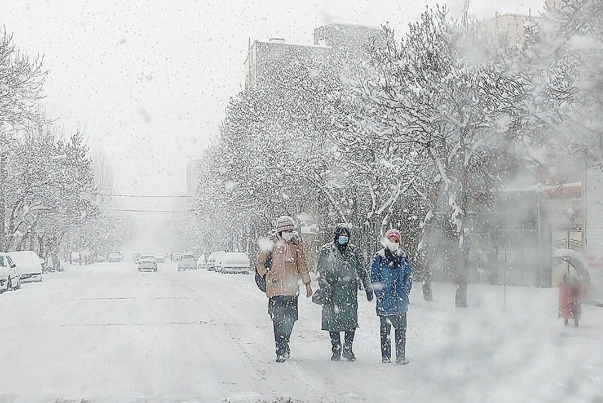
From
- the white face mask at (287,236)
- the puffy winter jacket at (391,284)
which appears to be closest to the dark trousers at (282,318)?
the white face mask at (287,236)

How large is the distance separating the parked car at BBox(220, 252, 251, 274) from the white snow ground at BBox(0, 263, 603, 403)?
3255cm

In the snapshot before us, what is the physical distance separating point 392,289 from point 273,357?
187cm

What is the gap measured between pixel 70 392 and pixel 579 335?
8489 mm

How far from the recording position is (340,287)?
33.0 ft

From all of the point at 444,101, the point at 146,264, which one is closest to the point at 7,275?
the point at 444,101

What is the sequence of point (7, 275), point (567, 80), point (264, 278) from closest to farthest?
point (264, 278) → point (567, 80) → point (7, 275)

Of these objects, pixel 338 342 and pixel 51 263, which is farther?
pixel 51 263

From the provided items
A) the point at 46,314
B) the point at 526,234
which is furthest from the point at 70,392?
the point at 526,234

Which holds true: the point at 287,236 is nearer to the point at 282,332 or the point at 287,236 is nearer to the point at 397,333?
the point at 282,332

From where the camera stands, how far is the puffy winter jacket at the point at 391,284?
9836 millimetres

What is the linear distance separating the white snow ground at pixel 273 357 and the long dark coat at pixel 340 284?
0.53 m

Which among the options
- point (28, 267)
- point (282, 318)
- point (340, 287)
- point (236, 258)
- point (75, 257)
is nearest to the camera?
point (282, 318)

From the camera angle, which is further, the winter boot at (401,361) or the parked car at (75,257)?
the parked car at (75,257)

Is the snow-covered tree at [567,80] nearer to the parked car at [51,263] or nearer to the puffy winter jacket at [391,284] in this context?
the puffy winter jacket at [391,284]
